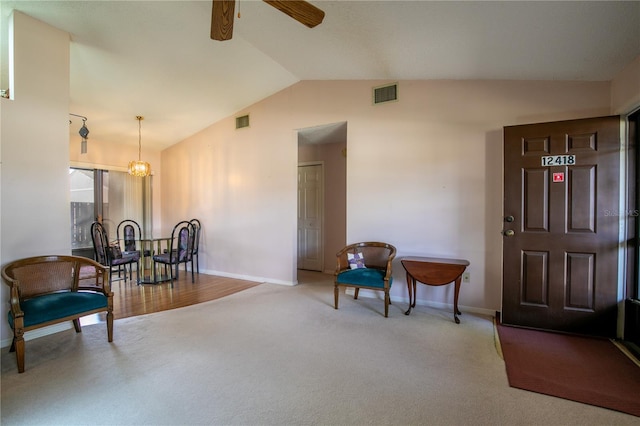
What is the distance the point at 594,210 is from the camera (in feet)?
8.58

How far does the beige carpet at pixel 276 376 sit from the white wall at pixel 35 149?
0.91 metres

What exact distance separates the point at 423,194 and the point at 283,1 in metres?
2.54

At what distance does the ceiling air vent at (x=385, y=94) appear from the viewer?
11.9 feet

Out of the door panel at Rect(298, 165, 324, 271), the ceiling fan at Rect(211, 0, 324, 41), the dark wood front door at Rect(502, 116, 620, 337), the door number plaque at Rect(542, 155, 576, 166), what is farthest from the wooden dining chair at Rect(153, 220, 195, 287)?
the door number plaque at Rect(542, 155, 576, 166)

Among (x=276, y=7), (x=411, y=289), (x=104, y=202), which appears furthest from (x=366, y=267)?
(x=104, y=202)

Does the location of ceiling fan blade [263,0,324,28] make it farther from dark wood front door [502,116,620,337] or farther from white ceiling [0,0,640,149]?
dark wood front door [502,116,620,337]

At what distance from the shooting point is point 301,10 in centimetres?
175

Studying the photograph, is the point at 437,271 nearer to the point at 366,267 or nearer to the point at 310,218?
the point at 366,267

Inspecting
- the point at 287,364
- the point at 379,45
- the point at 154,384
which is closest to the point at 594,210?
the point at 379,45

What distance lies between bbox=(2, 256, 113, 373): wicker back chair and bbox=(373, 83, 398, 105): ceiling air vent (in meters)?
3.47

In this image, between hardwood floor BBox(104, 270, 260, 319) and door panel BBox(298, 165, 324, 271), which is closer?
hardwood floor BBox(104, 270, 260, 319)

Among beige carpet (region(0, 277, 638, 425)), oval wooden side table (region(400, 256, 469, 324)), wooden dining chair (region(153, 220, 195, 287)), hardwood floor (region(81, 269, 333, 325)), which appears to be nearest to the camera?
beige carpet (region(0, 277, 638, 425))

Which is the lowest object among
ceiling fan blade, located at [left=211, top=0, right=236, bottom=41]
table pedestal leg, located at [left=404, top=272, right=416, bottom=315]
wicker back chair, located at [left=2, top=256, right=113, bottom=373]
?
table pedestal leg, located at [left=404, top=272, right=416, bottom=315]

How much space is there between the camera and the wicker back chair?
2104 mm
